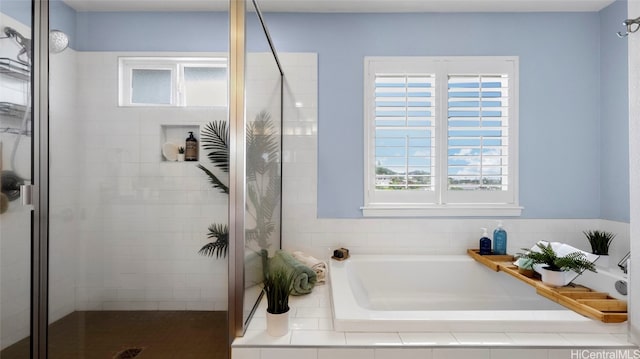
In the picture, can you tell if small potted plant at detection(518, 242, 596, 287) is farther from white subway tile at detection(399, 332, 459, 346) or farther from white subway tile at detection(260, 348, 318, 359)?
white subway tile at detection(260, 348, 318, 359)

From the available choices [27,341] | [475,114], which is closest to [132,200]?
[27,341]

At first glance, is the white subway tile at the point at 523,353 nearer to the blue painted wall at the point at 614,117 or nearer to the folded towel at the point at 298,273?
the folded towel at the point at 298,273

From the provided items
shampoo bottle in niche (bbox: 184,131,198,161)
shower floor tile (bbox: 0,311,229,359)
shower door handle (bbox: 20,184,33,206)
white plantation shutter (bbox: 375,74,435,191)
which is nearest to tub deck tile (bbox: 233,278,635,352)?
shower floor tile (bbox: 0,311,229,359)

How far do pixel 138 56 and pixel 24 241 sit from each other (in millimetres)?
835

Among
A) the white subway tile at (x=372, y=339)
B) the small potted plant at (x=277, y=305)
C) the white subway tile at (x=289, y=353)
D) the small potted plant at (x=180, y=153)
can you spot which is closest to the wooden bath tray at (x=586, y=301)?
the white subway tile at (x=372, y=339)

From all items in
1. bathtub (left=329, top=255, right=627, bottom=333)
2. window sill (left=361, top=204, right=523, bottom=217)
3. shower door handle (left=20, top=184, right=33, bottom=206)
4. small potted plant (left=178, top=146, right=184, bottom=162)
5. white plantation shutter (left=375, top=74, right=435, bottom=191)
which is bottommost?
bathtub (left=329, top=255, right=627, bottom=333)

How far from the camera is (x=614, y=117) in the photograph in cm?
240

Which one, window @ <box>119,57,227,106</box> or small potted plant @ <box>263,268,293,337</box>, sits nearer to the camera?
window @ <box>119,57,227,106</box>

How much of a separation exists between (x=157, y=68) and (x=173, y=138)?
0.27 m

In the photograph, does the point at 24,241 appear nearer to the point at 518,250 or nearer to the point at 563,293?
the point at 563,293

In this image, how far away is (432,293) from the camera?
2361 millimetres

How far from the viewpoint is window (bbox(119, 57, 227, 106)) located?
1.22 metres

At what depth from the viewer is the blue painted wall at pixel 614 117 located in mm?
2324
